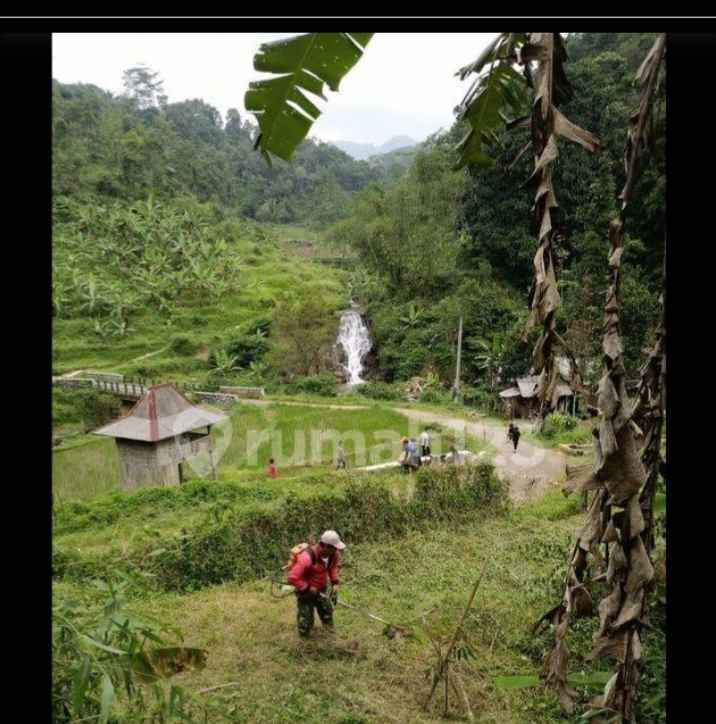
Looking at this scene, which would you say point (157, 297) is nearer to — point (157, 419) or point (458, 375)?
point (458, 375)

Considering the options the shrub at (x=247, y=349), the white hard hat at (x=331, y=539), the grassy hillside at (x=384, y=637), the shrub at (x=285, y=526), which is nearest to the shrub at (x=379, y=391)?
the shrub at (x=247, y=349)

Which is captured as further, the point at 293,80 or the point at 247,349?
the point at 247,349

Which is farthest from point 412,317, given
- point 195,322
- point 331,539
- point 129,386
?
point 331,539

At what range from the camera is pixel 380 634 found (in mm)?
2898

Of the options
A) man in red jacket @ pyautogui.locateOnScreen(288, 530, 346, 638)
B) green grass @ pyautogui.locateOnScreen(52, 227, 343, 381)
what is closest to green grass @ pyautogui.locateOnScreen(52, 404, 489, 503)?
green grass @ pyautogui.locateOnScreen(52, 227, 343, 381)

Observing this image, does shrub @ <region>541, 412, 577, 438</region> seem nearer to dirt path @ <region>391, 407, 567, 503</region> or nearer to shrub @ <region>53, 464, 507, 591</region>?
dirt path @ <region>391, 407, 567, 503</region>

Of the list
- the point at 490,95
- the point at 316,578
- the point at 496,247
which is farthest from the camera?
the point at 496,247

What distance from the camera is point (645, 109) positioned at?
0.89 meters

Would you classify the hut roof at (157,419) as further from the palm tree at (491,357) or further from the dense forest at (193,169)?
the dense forest at (193,169)

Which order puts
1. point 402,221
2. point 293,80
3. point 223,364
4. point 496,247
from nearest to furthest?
point 293,80 → point 496,247 → point 223,364 → point 402,221

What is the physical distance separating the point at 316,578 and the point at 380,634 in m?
0.52

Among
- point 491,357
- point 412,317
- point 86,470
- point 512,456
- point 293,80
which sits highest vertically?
point 293,80
